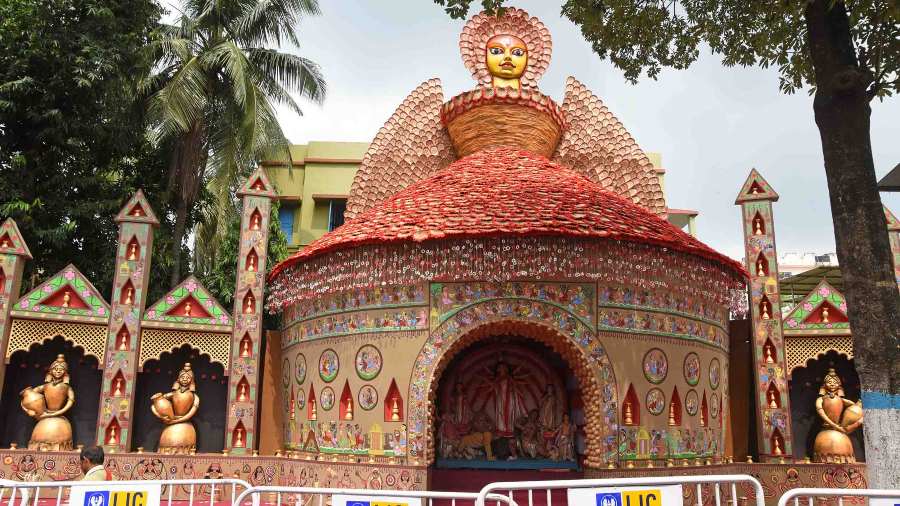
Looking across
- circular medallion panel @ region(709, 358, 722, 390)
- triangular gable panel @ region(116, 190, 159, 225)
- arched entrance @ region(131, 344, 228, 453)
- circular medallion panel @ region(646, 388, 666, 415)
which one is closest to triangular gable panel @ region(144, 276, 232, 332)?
arched entrance @ region(131, 344, 228, 453)

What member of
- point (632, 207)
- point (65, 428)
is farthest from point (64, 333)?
point (632, 207)

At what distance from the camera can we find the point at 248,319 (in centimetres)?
1074

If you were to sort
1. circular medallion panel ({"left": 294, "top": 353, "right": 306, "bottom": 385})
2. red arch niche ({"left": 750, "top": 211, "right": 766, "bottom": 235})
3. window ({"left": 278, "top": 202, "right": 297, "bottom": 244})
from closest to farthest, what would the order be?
circular medallion panel ({"left": 294, "top": 353, "right": 306, "bottom": 385}), red arch niche ({"left": 750, "top": 211, "right": 766, "bottom": 235}), window ({"left": 278, "top": 202, "right": 297, "bottom": 244})

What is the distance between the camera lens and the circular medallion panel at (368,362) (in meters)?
9.14

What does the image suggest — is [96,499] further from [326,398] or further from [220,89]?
[220,89]

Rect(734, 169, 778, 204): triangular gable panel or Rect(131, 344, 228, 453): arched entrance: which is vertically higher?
Rect(734, 169, 778, 204): triangular gable panel

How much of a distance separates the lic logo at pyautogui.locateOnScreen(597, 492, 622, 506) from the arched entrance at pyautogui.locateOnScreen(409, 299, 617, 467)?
15.9ft

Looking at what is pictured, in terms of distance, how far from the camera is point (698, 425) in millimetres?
9414

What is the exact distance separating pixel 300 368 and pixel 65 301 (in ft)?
12.2

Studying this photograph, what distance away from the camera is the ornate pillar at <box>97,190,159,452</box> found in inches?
396

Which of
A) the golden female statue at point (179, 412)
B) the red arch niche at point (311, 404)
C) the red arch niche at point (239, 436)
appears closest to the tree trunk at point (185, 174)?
the golden female statue at point (179, 412)

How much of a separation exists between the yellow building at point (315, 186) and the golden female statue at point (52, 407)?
10298 mm

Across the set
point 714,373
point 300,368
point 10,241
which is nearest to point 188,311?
point 300,368

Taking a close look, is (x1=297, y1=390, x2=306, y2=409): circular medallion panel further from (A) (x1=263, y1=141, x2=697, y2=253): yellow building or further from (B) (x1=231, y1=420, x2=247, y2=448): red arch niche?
(A) (x1=263, y1=141, x2=697, y2=253): yellow building
